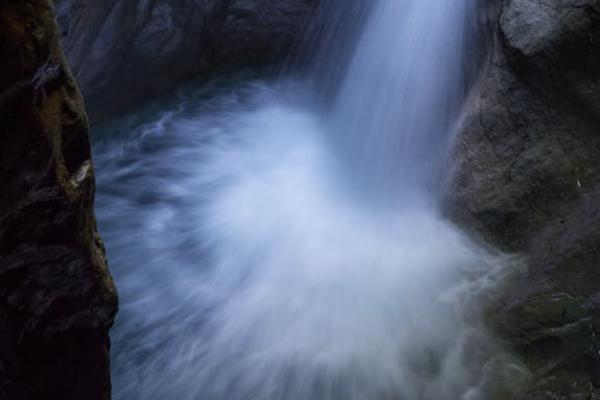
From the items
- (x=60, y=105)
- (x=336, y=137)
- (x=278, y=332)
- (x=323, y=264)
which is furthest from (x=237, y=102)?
(x=60, y=105)

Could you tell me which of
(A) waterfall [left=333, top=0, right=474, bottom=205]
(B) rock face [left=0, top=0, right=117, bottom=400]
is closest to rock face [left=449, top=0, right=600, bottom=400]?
(A) waterfall [left=333, top=0, right=474, bottom=205]

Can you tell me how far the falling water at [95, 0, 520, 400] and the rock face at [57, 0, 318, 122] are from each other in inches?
21.6

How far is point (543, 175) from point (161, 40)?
5.86 m

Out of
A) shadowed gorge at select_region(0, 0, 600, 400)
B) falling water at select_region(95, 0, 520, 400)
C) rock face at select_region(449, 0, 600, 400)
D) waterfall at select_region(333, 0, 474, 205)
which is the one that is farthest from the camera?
waterfall at select_region(333, 0, 474, 205)

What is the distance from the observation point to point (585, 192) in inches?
182

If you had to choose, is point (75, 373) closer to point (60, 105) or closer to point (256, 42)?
point (60, 105)

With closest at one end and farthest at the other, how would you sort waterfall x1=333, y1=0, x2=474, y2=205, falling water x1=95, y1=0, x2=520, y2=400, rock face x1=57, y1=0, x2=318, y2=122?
falling water x1=95, y1=0, x2=520, y2=400 < waterfall x1=333, y1=0, x2=474, y2=205 < rock face x1=57, y1=0, x2=318, y2=122

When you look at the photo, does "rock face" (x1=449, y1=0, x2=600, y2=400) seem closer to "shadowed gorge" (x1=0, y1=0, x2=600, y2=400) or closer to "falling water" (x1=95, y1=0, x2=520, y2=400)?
"shadowed gorge" (x1=0, y1=0, x2=600, y2=400)

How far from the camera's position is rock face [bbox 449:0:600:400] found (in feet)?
13.4

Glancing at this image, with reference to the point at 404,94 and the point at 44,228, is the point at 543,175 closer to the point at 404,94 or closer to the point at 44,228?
the point at 404,94

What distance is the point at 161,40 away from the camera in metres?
8.45

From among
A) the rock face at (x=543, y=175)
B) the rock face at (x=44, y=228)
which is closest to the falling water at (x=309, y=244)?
the rock face at (x=543, y=175)

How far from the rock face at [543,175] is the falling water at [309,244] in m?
0.29

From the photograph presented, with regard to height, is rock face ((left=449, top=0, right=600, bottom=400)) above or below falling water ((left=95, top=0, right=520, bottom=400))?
above
